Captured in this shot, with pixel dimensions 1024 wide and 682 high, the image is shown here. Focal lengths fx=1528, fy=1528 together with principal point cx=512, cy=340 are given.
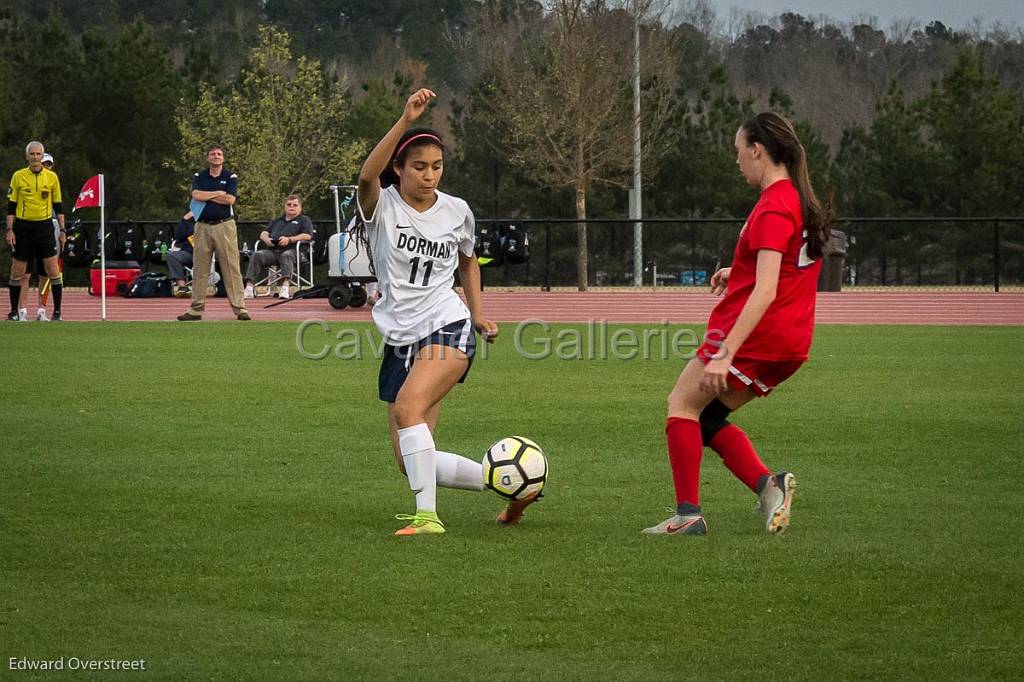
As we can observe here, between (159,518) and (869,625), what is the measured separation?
11.0 feet

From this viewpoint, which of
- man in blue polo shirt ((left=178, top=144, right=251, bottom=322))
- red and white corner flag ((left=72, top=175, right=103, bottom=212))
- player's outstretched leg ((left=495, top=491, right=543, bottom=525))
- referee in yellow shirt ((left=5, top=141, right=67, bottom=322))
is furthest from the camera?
red and white corner flag ((left=72, top=175, right=103, bottom=212))

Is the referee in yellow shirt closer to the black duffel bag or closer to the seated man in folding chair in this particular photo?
the seated man in folding chair

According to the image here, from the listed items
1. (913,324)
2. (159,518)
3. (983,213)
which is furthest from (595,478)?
(983,213)

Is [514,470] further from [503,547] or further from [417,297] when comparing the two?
[417,297]

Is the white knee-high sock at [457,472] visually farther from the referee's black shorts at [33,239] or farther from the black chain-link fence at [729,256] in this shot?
the black chain-link fence at [729,256]

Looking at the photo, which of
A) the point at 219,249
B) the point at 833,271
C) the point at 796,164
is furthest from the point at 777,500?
the point at 833,271

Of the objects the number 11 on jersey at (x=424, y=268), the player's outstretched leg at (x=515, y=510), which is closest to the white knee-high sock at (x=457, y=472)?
the player's outstretched leg at (x=515, y=510)

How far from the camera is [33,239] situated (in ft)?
65.1

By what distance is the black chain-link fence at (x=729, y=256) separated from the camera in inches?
1447

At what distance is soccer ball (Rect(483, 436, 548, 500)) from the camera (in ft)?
22.0

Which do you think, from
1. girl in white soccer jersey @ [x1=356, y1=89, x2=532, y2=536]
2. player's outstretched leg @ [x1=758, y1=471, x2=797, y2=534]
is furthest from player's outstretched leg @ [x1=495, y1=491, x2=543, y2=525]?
player's outstretched leg @ [x1=758, y1=471, x2=797, y2=534]

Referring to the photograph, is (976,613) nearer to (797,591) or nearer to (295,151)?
(797,591)

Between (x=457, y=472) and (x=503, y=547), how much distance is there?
0.77 metres

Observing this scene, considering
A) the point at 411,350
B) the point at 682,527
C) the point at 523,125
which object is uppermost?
the point at 523,125
